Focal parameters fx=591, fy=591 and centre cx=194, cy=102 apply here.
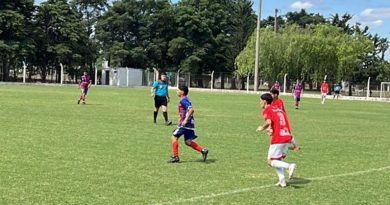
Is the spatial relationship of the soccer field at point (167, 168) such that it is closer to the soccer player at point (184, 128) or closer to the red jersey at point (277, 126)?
the soccer player at point (184, 128)

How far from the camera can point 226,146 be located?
14.2 m

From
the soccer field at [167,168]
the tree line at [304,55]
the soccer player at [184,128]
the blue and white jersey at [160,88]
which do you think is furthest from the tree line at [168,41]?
the soccer player at [184,128]

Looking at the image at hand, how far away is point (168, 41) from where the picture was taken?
84.3 meters

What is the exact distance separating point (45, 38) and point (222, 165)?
6777 cm

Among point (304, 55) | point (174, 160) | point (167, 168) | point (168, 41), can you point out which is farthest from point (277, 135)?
point (168, 41)

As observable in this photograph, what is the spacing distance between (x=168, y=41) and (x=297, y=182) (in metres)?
75.5

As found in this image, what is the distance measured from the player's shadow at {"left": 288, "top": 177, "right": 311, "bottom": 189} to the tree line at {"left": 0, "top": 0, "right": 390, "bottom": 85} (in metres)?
58.0

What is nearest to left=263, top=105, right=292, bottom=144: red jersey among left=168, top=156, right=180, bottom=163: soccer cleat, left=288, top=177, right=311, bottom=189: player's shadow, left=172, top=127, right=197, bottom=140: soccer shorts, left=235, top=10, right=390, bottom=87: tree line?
left=288, top=177, right=311, bottom=189: player's shadow

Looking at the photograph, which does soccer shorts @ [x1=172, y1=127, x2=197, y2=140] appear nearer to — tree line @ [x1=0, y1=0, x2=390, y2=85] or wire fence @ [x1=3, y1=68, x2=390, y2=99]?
tree line @ [x1=0, y1=0, x2=390, y2=85]

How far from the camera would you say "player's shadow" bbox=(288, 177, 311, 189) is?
9.31 metres

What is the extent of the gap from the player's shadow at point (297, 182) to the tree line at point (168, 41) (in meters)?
58.0

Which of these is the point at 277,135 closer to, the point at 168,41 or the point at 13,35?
the point at 13,35

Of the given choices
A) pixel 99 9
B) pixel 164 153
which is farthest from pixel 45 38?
pixel 164 153

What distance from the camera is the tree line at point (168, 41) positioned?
68.0m
